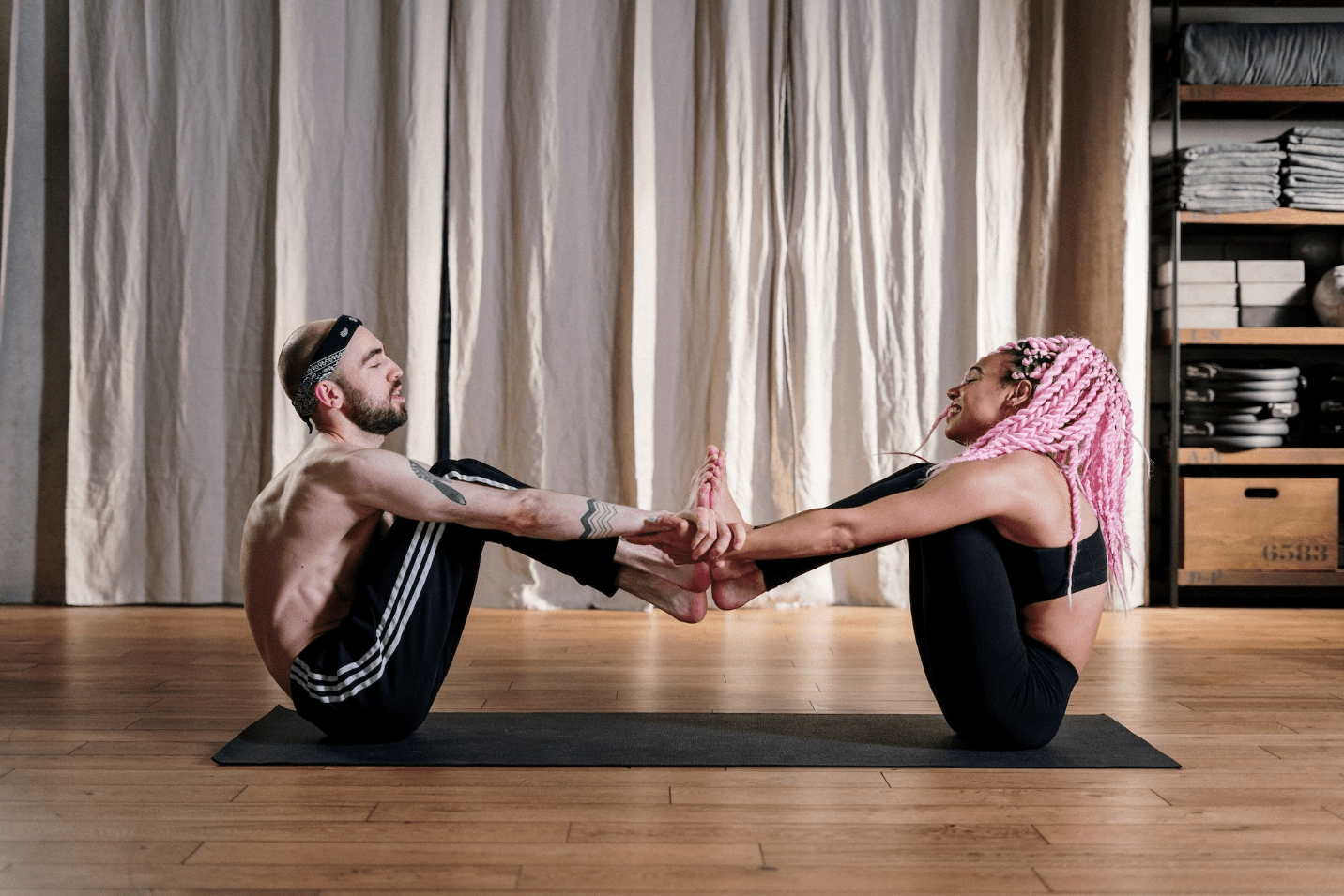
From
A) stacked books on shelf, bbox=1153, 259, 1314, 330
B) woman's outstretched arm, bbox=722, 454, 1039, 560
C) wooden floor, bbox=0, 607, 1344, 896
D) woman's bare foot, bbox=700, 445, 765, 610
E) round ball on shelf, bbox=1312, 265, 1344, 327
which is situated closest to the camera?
wooden floor, bbox=0, 607, 1344, 896

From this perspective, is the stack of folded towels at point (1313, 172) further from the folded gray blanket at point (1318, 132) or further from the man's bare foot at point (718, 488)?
the man's bare foot at point (718, 488)

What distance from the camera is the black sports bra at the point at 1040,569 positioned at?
197 centimetres

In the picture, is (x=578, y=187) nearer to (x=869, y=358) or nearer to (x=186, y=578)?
(x=869, y=358)

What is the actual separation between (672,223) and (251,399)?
5.16 feet

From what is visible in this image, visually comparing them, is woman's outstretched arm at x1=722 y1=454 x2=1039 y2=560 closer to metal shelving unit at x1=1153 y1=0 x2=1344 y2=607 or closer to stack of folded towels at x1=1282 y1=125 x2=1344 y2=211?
metal shelving unit at x1=1153 y1=0 x2=1344 y2=607

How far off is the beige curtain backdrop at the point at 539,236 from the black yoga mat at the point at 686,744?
1696 millimetres

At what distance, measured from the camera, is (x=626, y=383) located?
392 centimetres

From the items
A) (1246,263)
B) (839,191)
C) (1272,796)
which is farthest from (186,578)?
(1246,263)

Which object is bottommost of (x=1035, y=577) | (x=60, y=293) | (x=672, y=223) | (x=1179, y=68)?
(x=1035, y=577)

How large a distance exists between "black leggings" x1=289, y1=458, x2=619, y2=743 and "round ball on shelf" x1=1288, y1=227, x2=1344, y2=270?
3301 millimetres

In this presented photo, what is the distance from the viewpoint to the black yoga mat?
6.36ft

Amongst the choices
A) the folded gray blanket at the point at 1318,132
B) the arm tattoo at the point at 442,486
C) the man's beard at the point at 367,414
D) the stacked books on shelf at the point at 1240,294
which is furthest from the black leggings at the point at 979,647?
the folded gray blanket at the point at 1318,132

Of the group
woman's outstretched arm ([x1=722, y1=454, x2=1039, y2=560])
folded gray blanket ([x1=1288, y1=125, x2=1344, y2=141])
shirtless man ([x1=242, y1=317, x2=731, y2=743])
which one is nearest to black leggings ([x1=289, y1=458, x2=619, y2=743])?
shirtless man ([x1=242, y1=317, x2=731, y2=743])

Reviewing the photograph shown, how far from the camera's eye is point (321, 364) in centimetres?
202
